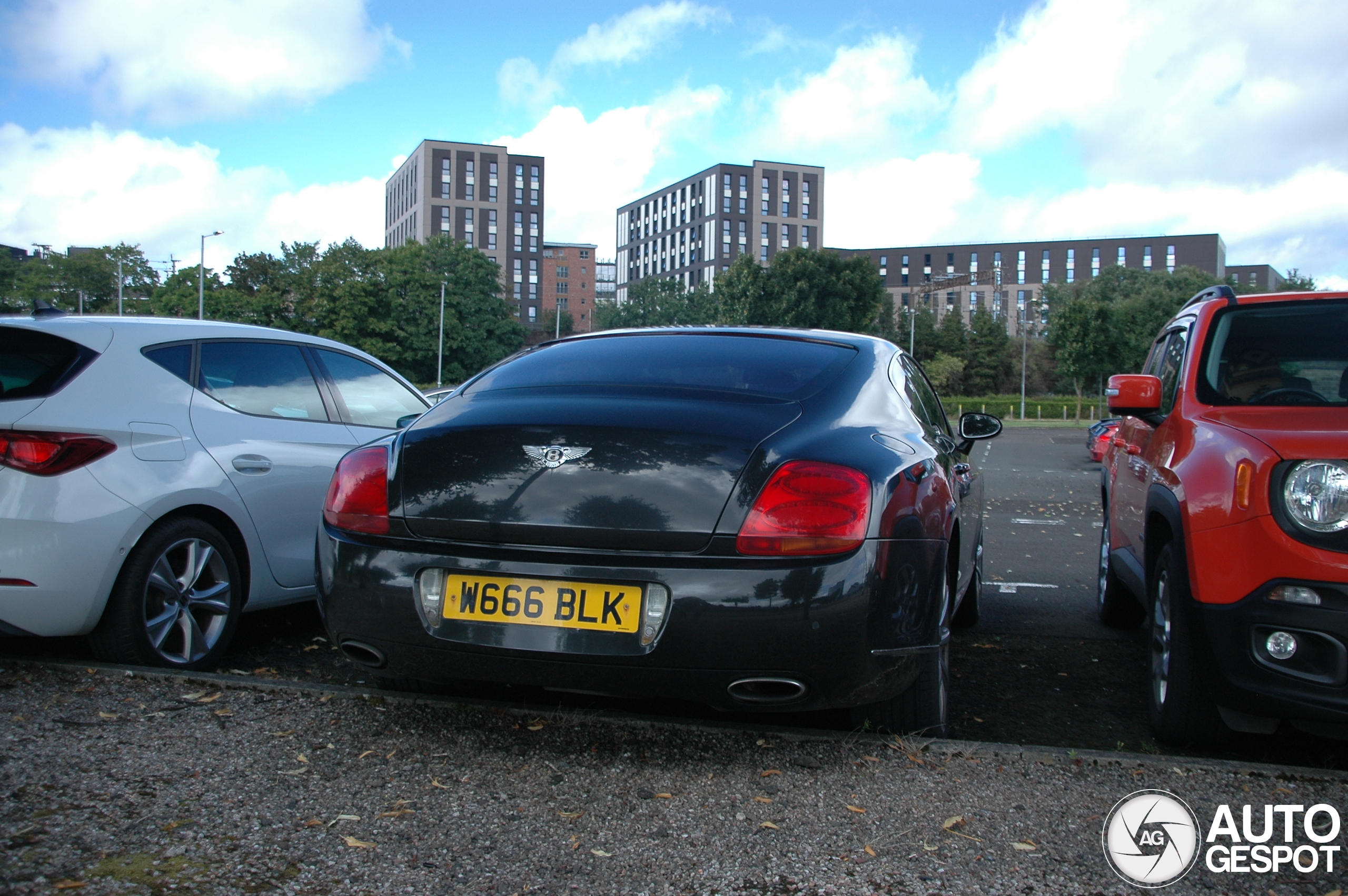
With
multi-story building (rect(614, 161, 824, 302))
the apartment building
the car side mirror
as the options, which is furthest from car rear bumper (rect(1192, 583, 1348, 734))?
the apartment building

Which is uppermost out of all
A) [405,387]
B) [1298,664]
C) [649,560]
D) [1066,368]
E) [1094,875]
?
[1066,368]

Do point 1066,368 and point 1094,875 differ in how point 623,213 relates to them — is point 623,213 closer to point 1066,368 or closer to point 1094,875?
point 1066,368

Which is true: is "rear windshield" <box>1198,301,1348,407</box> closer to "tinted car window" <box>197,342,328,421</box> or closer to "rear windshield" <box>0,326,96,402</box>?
"tinted car window" <box>197,342,328,421</box>

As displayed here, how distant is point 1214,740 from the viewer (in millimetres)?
3422

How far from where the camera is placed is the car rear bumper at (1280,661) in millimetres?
2867

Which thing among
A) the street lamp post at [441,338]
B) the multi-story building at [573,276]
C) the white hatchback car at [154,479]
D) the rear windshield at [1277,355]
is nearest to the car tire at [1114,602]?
the rear windshield at [1277,355]

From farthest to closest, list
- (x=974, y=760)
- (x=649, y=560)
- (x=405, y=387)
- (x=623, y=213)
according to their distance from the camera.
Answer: (x=623, y=213)
(x=405, y=387)
(x=974, y=760)
(x=649, y=560)

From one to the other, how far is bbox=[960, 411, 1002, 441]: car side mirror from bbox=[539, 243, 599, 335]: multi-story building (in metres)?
148

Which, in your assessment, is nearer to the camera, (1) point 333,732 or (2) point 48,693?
(1) point 333,732

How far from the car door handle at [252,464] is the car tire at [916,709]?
9.08 ft

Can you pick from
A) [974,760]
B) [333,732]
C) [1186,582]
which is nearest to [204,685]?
[333,732]

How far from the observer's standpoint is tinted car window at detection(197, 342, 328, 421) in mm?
4586

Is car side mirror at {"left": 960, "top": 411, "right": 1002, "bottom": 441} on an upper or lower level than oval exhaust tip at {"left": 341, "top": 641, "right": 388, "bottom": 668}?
upper

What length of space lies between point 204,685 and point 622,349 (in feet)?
6.30
